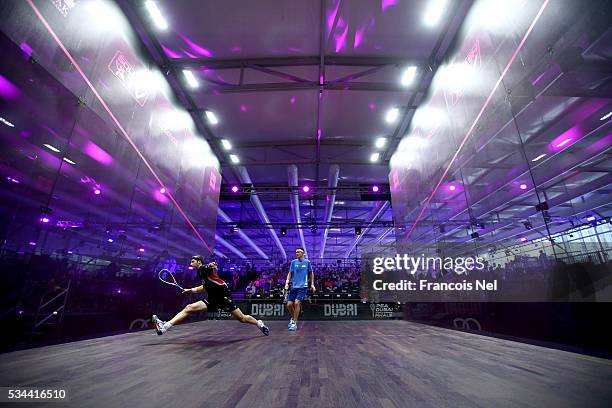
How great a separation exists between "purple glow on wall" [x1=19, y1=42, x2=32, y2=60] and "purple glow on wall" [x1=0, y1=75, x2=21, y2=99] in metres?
0.40

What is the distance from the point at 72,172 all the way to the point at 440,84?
7080mm

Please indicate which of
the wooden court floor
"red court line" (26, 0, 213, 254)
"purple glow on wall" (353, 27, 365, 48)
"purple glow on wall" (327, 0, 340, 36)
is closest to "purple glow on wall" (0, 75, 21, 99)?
"red court line" (26, 0, 213, 254)

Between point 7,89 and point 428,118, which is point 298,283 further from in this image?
→ point 428,118

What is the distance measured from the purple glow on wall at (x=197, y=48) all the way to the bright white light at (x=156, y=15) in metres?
0.33

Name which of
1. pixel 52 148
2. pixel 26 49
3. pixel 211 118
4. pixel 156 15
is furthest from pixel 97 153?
pixel 211 118

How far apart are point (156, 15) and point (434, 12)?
17.2ft

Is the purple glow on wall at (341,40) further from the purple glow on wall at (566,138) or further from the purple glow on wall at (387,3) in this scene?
the purple glow on wall at (566,138)

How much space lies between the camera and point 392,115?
25.6 feet

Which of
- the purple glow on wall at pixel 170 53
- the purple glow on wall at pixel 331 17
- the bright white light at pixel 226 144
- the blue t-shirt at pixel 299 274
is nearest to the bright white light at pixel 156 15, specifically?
the purple glow on wall at pixel 170 53

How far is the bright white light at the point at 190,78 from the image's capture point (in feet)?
21.1

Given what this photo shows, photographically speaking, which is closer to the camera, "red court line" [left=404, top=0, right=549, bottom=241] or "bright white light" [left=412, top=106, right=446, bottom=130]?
"red court line" [left=404, top=0, right=549, bottom=241]

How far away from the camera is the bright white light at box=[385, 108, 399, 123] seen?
25.0ft

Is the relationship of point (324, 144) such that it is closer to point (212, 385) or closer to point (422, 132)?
point (422, 132)

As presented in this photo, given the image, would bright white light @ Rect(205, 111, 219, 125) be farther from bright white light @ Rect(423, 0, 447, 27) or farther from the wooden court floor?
the wooden court floor
